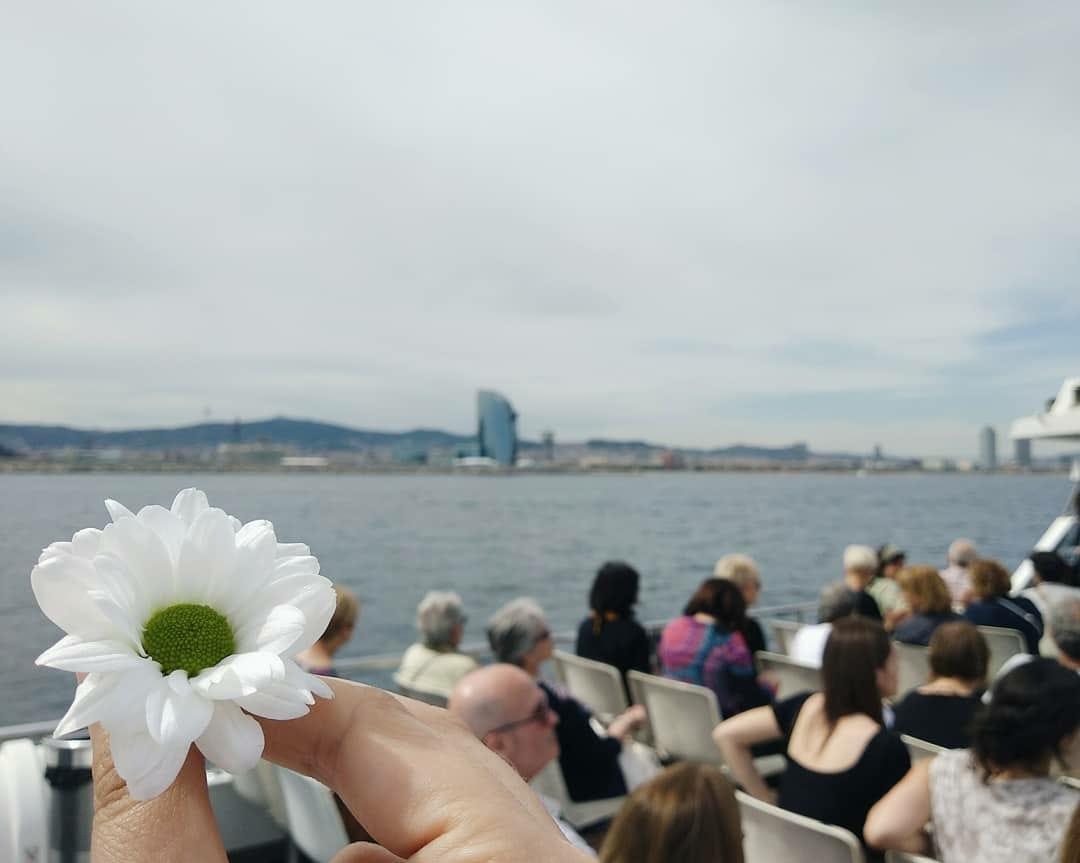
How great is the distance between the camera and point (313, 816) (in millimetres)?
2650

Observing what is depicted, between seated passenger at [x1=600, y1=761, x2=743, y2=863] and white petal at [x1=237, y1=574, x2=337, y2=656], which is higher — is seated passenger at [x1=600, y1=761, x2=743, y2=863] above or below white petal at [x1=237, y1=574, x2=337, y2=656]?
below

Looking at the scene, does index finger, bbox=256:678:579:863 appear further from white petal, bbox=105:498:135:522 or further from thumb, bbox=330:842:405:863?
white petal, bbox=105:498:135:522

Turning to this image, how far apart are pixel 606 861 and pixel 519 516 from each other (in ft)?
195

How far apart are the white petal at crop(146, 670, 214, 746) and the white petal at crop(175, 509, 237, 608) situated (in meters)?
0.07

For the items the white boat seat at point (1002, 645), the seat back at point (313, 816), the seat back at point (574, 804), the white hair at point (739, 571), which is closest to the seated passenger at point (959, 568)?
the white boat seat at point (1002, 645)

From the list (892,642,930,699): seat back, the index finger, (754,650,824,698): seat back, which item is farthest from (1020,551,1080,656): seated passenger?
the index finger

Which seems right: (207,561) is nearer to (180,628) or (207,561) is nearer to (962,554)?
(180,628)

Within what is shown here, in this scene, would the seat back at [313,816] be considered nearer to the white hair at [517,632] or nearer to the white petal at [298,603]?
the white hair at [517,632]

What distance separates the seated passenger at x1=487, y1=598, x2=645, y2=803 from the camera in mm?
3471

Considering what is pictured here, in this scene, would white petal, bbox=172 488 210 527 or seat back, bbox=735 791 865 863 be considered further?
seat back, bbox=735 791 865 863

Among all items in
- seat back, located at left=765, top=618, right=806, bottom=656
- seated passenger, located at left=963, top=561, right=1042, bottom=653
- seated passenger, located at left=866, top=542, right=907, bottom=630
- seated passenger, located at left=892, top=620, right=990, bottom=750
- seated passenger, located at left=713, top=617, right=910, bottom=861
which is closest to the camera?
seated passenger, located at left=713, top=617, right=910, bottom=861

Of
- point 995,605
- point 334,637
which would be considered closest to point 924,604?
point 995,605

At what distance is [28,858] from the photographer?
1261mm

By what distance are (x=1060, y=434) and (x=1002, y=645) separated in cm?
451
